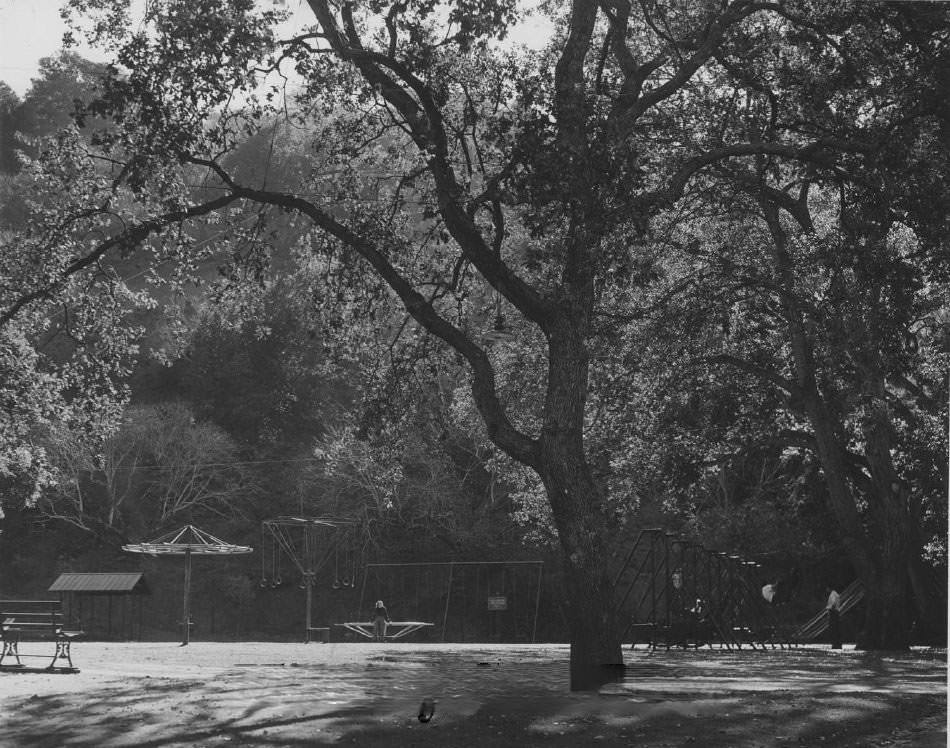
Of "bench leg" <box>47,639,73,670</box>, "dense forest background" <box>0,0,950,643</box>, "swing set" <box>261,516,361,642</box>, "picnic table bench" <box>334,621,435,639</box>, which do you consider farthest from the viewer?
"swing set" <box>261,516,361,642</box>

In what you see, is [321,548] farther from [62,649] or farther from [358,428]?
[62,649]

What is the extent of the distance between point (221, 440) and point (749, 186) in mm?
26849

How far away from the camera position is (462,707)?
33.0 feet

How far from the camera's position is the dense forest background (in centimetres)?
1553

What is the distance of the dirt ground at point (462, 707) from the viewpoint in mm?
8555

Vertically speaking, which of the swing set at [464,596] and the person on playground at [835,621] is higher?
the swing set at [464,596]

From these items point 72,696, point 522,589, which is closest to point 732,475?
point 522,589

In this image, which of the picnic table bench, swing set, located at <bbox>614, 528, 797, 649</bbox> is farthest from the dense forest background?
the picnic table bench

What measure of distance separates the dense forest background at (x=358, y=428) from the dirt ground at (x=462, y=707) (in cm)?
349

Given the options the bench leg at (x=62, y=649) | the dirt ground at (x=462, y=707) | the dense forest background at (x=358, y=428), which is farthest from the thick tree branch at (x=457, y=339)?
the bench leg at (x=62, y=649)

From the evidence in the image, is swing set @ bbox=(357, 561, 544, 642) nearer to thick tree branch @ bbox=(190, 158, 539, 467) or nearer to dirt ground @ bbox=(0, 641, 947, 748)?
dirt ground @ bbox=(0, 641, 947, 748)

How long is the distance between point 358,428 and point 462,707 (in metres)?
11.8

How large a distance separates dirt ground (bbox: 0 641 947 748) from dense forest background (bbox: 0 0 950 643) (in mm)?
3490

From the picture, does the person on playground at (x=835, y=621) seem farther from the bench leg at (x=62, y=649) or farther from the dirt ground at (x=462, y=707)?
the bench leg at (x=62, y=649)
